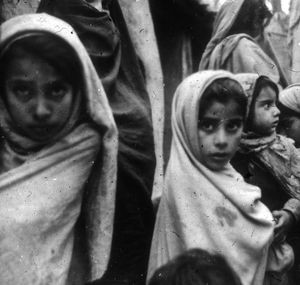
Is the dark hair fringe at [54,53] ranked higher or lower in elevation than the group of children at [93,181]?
higher

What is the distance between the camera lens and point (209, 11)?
2.73m

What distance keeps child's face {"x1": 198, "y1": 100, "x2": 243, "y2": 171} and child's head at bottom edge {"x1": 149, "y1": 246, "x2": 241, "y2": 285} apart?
242mm

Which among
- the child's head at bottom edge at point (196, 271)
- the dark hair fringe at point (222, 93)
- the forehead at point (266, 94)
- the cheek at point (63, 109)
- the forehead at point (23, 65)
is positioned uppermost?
the forehead at point (23, 65)

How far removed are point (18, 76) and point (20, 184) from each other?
0.25 metres

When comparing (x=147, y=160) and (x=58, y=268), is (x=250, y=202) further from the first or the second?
(x=58, y=268)

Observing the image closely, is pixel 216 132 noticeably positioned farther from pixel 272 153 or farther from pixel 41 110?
pixel 41 110

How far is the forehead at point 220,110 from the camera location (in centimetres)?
214

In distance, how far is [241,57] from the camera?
2662 millimetres

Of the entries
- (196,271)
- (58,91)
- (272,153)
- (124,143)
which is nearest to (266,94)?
(272,153)

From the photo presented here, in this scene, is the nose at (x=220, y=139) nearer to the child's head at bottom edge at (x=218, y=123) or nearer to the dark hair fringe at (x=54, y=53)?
the child's head at bottom edge at (x=218, y=123)

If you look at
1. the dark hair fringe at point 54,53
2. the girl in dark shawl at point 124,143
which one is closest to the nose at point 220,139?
the girl in dark shawl at point 124,143

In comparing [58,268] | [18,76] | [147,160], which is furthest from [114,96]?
[58,268]

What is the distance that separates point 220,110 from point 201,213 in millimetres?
267

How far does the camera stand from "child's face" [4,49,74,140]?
77.0 inches
